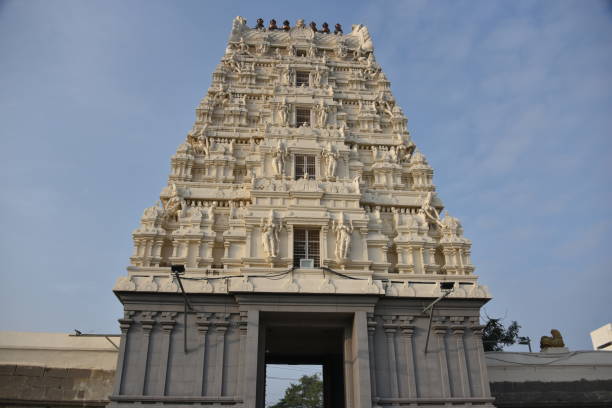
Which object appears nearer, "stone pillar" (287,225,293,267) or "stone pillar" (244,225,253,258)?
"stone pillar" (244,225,253,258)

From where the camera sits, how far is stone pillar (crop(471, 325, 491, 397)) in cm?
1686

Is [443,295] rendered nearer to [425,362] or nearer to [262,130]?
[425,362]

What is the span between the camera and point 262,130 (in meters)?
25.9

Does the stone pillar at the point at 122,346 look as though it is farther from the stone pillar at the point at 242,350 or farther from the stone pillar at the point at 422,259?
the stone pillar at the point at 422,259

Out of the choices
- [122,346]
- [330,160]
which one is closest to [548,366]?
[330,160]

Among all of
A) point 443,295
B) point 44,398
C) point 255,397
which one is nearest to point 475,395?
point 443,295

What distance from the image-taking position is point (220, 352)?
16.8 m

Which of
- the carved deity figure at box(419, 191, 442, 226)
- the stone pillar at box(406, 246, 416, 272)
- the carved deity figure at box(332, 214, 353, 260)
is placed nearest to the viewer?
the carved deity figure at box(332, 214, 353, 260)

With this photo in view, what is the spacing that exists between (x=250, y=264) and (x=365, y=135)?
1092 centimetres

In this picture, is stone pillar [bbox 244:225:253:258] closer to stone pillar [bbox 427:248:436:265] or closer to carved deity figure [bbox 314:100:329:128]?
stone pillar [bbox 427:248:436:265]

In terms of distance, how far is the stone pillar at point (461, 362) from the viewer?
16.8 meters

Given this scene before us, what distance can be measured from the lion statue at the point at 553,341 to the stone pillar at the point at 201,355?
51.5 feet

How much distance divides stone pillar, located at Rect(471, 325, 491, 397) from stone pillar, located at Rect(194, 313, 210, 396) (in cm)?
988

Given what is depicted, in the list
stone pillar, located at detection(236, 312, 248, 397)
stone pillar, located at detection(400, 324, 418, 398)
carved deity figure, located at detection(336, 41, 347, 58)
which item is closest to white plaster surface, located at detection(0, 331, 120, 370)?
stone pillar, located at detection(236, 312, 248, 397)
